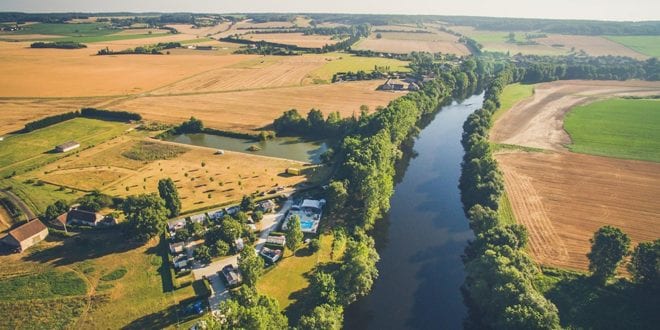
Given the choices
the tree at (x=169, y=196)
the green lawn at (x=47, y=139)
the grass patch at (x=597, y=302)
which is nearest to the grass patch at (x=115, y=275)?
the tree at (x=169, y=196)

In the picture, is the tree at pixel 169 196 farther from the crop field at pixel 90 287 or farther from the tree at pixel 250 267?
the tree at pixel 250 267

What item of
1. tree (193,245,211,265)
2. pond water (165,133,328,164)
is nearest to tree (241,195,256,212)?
tree (193,245,211,265)

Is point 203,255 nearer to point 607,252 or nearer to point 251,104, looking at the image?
point 607,252

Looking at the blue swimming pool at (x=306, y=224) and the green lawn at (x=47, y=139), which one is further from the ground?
the green lawn at (x=47, y=139)

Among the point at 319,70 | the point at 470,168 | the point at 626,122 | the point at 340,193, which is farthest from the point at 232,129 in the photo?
the point at 626,122

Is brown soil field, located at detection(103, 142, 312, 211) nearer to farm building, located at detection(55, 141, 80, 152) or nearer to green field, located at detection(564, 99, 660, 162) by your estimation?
farm building, located at detection(55, 141, 80, 152)

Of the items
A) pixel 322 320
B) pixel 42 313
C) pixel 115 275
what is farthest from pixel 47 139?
pixel 322 320

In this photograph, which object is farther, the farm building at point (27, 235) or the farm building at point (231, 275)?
the farm building at point (27, 235)

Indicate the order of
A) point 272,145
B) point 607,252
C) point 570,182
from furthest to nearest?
point 272,145, point 570,182, point 607,252
